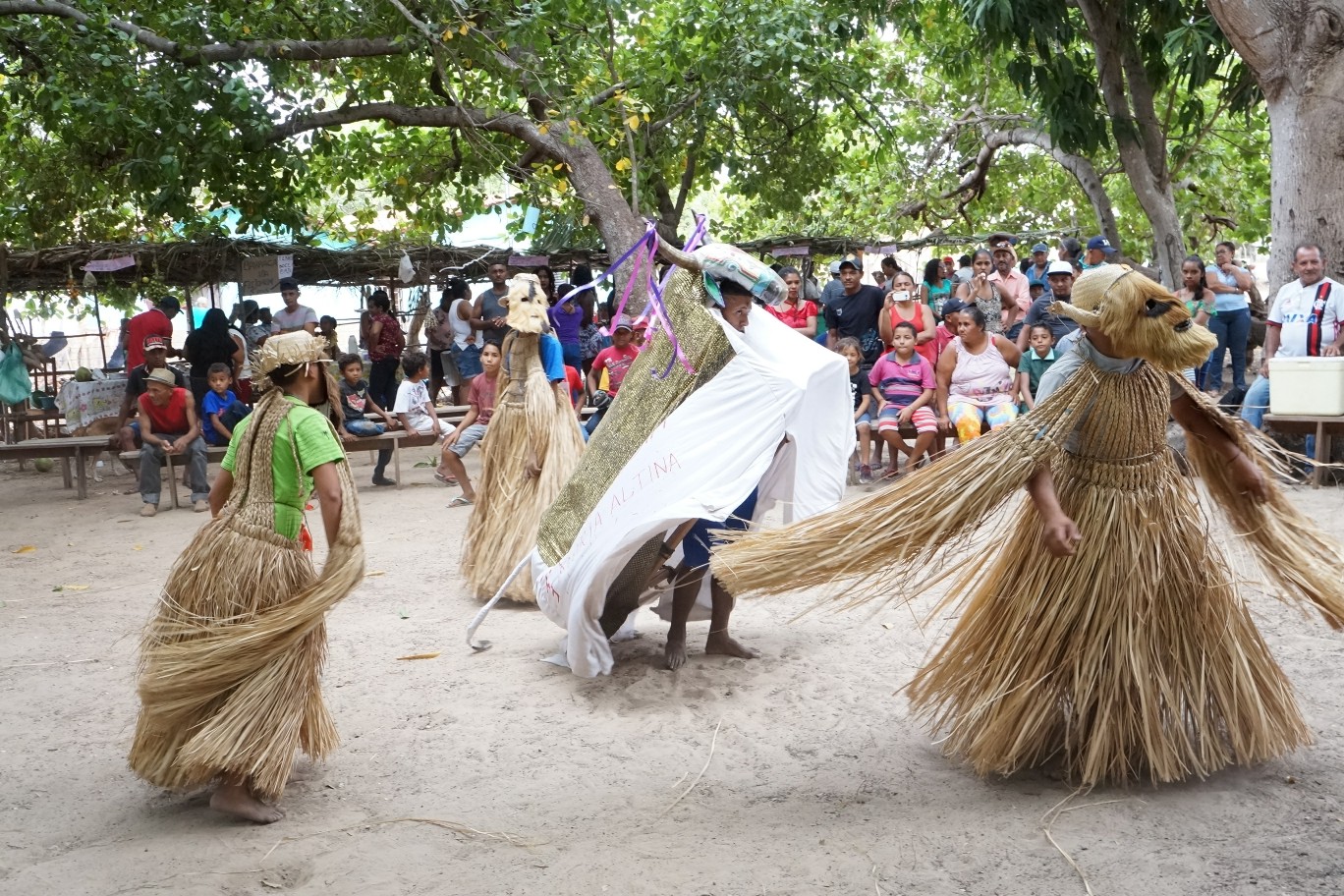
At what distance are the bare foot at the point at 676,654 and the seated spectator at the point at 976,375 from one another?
4.26 meters

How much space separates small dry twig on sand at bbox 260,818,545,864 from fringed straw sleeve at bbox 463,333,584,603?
257cm

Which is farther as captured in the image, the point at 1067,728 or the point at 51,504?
the point at 51,504

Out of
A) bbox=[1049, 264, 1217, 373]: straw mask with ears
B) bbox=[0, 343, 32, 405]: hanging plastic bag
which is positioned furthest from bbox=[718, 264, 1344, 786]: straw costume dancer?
bbox=[0, 343, 32, 405]: hanging plastic bag

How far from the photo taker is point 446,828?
11.7 feet

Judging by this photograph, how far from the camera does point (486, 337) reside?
12539mm

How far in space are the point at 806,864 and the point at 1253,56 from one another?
7122 mm

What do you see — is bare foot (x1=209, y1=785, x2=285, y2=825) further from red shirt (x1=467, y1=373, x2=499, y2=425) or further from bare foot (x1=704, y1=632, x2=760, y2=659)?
red shirt (x1=467, y1=373, x2=499, y2=425)

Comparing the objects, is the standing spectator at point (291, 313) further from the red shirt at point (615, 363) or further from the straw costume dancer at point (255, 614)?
the straw costume dancer at point (255, 614)

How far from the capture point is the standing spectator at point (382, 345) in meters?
12.7

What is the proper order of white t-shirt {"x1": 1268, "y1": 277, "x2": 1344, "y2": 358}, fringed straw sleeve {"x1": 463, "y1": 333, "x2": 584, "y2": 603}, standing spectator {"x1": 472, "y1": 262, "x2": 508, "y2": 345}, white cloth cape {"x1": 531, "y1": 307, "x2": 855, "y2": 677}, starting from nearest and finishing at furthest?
white cloth cape {"x1": 531, "y1": 307, "x2": 855, "y2": 677} → fringed straw sleeve {"x1": 463, "y1": 333, "x2": 584, "y2": 603} → white t-shirt {"x1": 1268, "y1": 277, "x2": 1344, "y2": 358} → standing spectator {"x1": 472, "y1": 262, "x2": 508, "y2": 345}

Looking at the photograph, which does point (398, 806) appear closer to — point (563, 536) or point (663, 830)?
point (663, 830)

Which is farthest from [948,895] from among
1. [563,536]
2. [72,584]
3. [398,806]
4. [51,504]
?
[51,504]

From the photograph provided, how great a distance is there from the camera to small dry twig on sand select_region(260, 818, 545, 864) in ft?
11.3

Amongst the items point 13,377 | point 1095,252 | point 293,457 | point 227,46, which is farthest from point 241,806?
point 13,377
